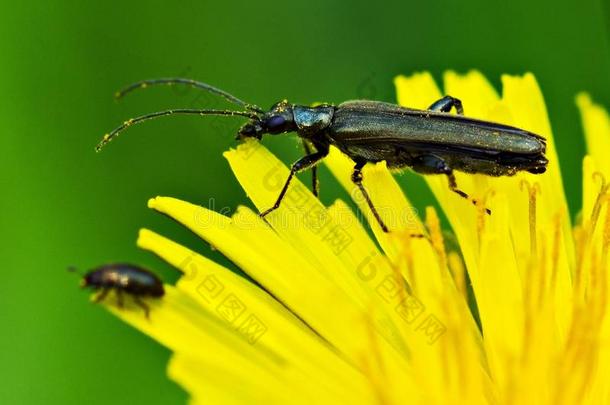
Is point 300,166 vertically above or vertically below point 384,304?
above

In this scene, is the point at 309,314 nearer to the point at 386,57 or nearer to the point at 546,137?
the point at 546,137

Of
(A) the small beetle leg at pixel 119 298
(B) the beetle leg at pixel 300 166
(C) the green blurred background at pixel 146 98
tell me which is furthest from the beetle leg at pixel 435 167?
(A) the small beetle leg at pixel 119 298

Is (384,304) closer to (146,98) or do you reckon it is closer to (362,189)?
(362,189)

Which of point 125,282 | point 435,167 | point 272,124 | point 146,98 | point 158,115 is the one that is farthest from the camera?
point 146,98

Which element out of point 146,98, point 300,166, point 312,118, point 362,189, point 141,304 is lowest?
point 141,304

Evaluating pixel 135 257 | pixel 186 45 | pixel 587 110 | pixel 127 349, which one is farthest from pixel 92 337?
pixel 587 110

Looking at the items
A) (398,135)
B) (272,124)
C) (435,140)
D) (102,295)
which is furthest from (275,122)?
(102,295)

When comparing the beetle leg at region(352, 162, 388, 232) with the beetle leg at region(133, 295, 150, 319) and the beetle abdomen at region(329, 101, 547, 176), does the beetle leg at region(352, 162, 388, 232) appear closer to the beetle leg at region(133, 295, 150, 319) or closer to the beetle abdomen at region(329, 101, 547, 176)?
the beetle abdomen at region(329, 101, 547, 176)
